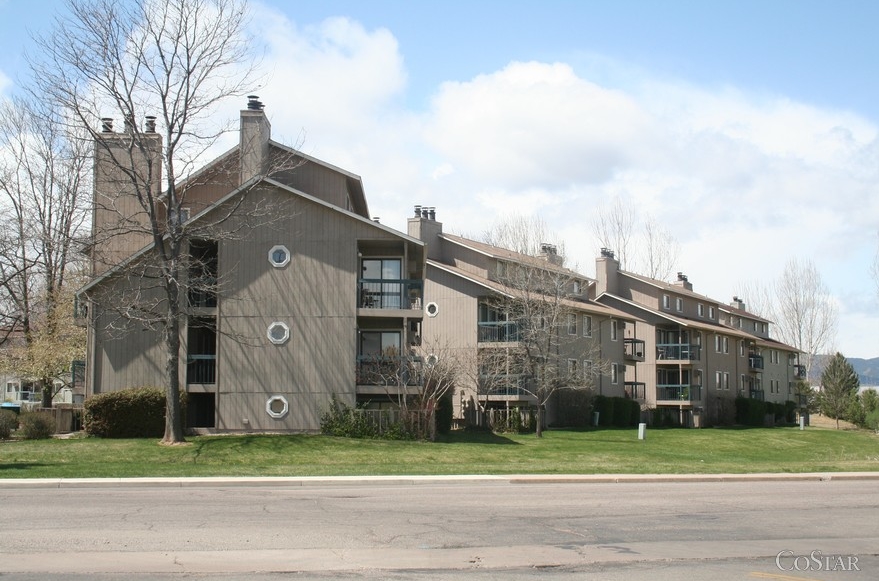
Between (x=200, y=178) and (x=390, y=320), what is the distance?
950 centimetres

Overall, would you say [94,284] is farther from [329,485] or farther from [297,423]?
[329,485]

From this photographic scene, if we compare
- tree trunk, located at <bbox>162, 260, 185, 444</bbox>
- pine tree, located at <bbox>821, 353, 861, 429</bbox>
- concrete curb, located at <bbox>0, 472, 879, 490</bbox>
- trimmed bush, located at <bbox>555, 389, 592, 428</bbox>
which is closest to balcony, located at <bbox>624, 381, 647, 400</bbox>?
trimmed bush, located at <bbox>555, 389, 592, 428</bbox>

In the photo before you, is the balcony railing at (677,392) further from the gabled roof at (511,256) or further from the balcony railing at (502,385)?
the balcony railing at (502,385)

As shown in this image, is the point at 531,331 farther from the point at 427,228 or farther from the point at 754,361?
the point at 754,361

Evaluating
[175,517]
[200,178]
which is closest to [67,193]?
[200,178]

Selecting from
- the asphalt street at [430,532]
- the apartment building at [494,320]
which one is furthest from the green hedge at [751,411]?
the asphalt street at [430,532]

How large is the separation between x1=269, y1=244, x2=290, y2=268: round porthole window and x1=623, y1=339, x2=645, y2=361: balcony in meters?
30.3

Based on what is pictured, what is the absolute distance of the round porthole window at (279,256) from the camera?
34.7 metres

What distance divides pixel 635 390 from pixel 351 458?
119ft

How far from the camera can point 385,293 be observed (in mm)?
35719

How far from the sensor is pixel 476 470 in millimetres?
24000

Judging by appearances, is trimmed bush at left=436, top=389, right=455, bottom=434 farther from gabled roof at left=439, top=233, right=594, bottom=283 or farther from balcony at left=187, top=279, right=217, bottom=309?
gabled roof at left=439, top=233, right=594, bottom=283

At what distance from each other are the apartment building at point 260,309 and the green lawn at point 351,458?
2815 mm

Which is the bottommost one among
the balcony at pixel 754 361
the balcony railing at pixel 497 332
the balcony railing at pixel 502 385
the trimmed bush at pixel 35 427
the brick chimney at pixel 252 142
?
the trimmed bush at pixel 35 427
